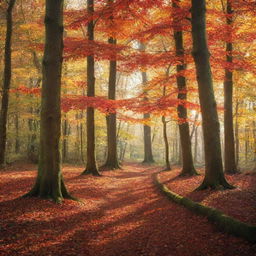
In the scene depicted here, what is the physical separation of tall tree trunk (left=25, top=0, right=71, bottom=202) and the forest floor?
66cm

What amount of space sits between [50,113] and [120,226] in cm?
438

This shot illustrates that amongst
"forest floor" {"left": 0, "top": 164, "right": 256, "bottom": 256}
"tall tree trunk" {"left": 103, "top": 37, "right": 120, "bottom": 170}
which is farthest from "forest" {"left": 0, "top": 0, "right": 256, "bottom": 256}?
"tall tree trunk" {"left": 103, "top": 37, "right": 120, "bottom": 170}

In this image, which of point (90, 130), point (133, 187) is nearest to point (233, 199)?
point (133, 187)

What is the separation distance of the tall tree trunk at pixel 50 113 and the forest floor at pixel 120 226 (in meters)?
0.66

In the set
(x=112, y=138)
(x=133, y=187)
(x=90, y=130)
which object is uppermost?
(x=90, y=130)

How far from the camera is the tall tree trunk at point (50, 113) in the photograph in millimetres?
8719

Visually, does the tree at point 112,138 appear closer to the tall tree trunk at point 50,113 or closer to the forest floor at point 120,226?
the forest floor at point 120,226

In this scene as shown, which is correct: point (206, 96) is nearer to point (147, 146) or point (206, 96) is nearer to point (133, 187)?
point (133, 187)

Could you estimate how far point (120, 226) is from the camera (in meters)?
7.14

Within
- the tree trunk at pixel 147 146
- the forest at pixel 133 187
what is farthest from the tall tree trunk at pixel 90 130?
the tree trunk at pixel 147 146

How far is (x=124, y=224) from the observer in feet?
24.0

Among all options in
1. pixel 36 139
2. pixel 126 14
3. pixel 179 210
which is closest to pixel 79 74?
pixel 36 139

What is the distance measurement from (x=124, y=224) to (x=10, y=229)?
118 inches

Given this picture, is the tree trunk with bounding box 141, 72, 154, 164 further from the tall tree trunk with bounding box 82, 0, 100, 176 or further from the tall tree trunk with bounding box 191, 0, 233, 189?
the tall tree trunk with bounding box 191, 0, 233, 189
